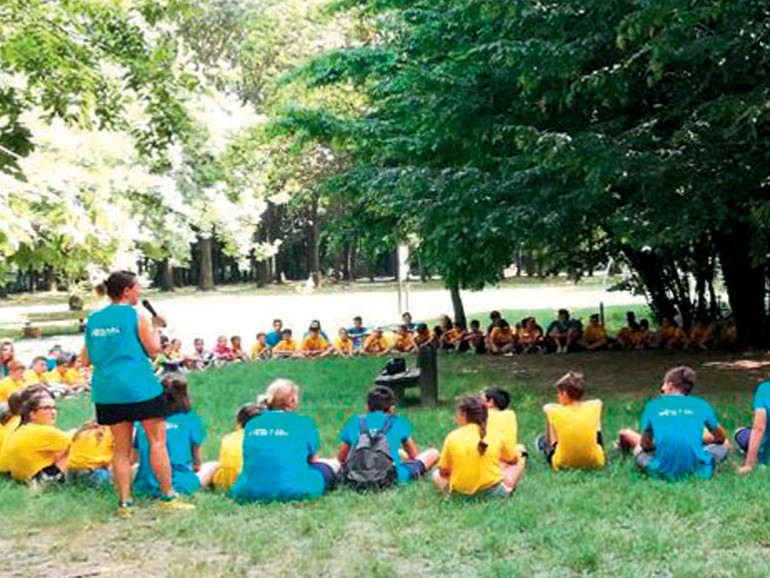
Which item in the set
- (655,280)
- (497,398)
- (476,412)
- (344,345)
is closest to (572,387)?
(497,398)

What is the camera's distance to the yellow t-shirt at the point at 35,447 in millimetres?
8062

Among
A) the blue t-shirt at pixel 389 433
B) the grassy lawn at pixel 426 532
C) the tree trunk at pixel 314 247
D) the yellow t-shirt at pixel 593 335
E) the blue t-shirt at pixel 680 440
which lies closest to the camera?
the grassy lawn at pixel 426 532

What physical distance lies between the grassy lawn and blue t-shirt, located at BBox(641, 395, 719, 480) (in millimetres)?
169

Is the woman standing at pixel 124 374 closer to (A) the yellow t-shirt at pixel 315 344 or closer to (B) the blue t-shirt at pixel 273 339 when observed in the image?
(A) the yellow t-shirt at pixel 315 344

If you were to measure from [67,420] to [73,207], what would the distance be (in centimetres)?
821

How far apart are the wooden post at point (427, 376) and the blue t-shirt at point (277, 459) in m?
4.87

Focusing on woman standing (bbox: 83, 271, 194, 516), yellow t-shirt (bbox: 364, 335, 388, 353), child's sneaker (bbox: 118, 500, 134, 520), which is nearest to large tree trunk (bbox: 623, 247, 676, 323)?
yellow t-shirt (bbox: 364, 335, 388, 353)

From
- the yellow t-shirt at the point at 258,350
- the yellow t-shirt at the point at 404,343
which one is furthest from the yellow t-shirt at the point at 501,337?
the yellow t-shirt at the point at 258,350

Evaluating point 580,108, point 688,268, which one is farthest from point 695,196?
point 688,268

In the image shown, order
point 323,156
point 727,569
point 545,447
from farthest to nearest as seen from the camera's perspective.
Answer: point 323,156, point 545,447, point 727,569

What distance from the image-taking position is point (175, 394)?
7727 millimetres

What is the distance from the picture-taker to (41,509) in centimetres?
720

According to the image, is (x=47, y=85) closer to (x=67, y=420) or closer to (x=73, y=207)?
(x=73, y=207)

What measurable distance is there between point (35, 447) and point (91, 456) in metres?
0.51
